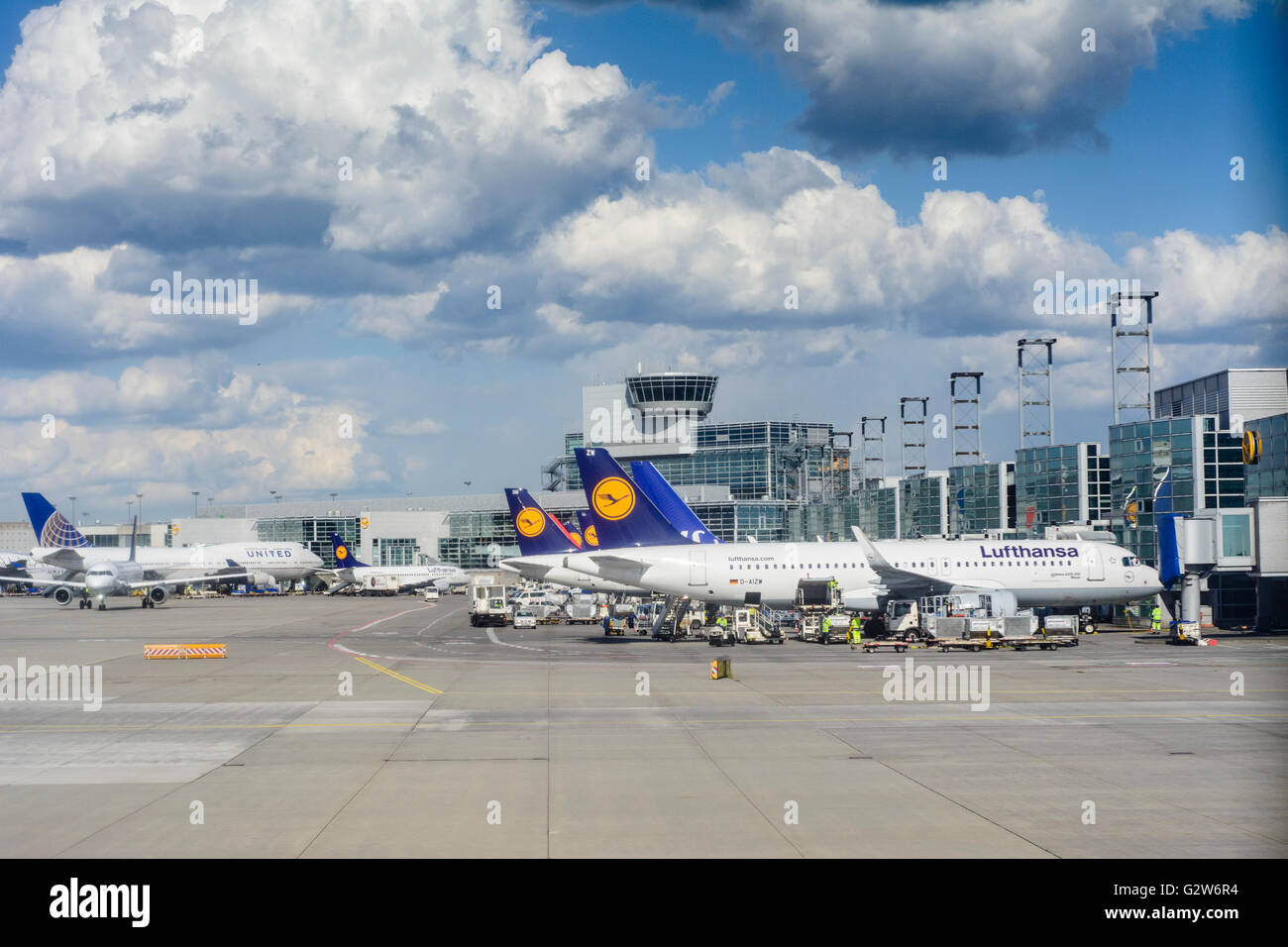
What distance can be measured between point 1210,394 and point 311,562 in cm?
12628

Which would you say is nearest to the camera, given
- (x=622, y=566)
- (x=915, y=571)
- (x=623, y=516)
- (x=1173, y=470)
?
(x=622, y=566)

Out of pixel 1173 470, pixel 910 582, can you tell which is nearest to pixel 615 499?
pixel 910 582

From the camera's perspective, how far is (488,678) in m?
44.8

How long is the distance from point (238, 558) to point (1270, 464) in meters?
137

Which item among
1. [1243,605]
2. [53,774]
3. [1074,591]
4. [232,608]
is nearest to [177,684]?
[53,774]

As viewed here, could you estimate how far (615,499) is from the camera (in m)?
66.4

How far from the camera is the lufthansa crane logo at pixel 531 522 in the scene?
83875 millimetres

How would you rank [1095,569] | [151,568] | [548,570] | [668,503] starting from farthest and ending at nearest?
[151,568] < [668,503] < [548,570] < [1095,569]

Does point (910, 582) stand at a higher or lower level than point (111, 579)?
higher

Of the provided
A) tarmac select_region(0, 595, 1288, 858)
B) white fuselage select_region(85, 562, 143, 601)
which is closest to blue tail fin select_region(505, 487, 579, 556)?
tarmac select_region(0, 595, 1288, 858)

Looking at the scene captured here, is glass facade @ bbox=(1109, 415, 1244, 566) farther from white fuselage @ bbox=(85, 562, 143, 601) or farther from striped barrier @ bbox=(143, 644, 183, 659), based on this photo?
white fuselage @ bbox=(85, 562, 143, 601)

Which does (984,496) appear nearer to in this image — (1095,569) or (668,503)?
(1095,569)

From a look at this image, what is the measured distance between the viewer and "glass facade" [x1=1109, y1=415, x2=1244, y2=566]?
74000 mm

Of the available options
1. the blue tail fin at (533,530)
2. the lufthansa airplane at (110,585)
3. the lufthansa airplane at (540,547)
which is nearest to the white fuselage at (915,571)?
the lufthansa airplane at (540,547)
